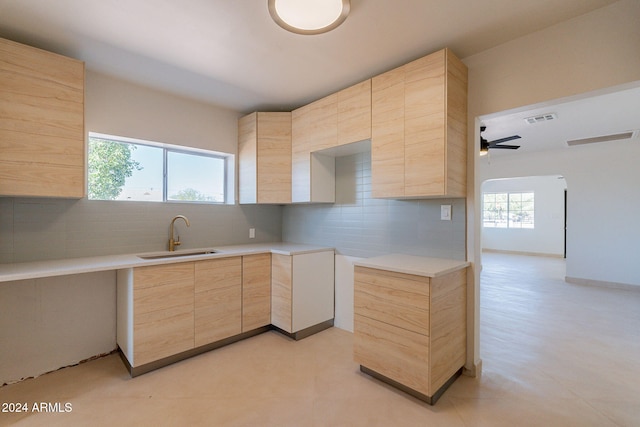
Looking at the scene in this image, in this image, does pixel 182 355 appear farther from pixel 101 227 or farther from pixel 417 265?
pixel 417 265

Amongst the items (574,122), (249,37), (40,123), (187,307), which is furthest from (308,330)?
(574,122)

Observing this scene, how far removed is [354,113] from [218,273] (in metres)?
1.94

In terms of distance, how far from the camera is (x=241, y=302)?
106 inches

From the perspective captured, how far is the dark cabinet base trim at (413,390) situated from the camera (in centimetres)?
184

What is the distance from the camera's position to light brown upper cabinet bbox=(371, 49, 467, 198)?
1.95 metres

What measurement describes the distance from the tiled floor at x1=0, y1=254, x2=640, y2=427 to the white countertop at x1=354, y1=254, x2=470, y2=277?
883 mm

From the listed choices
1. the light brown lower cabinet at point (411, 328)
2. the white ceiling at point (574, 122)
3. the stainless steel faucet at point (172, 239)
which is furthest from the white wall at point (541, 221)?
the stainless steel faucet at point (172, 239)

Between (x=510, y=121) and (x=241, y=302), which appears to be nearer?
(x=241, y=302)

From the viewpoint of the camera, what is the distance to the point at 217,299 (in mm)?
2537

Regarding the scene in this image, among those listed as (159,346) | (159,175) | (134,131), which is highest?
(134,131)

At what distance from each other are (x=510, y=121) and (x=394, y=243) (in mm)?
2801

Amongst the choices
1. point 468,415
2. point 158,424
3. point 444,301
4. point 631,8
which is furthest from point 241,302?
point 631,8

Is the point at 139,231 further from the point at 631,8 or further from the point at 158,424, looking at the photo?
the point at 631,8

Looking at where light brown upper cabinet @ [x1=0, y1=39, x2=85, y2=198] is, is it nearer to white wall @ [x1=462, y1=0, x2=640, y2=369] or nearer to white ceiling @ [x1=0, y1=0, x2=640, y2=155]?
white ceiling @ [x1=0, y1=0, x2=640, y2=155]
